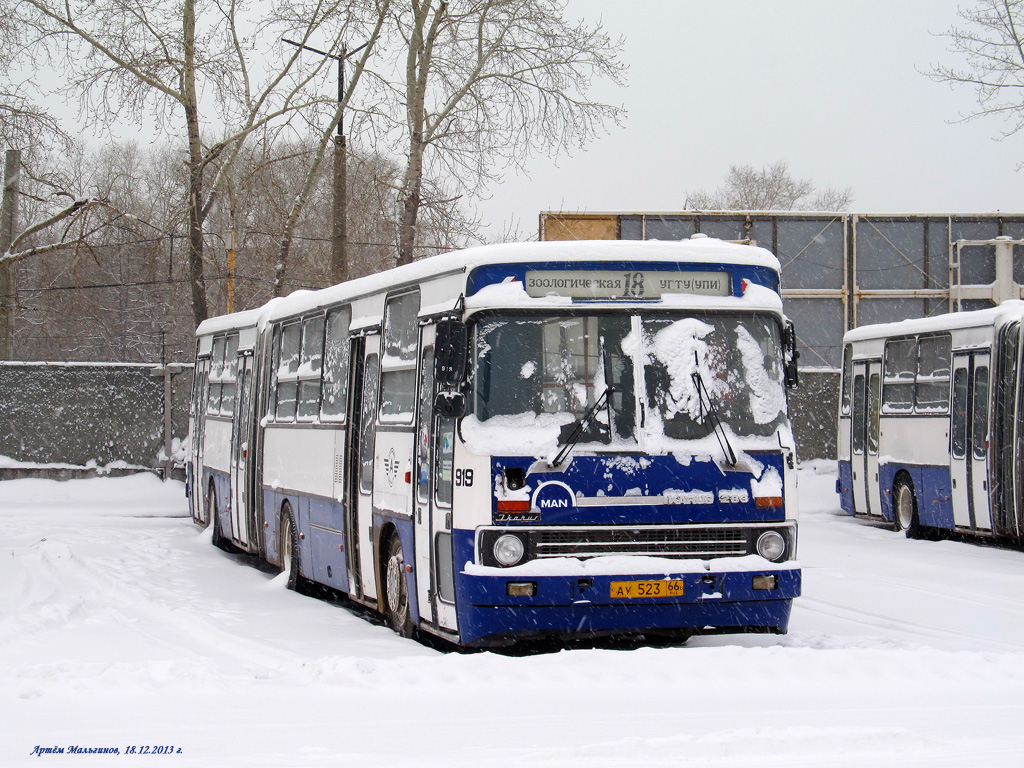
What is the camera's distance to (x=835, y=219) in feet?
141

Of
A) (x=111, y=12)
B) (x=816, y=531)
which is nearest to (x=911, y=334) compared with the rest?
(x=816, y=531)

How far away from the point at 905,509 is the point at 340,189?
46.5 feet

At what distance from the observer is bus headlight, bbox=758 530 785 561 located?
927cm

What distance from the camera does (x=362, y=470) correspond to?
12086mm

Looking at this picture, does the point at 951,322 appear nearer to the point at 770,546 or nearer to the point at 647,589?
the point at 770,546

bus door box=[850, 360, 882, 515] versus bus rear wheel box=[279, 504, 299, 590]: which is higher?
bus door box=[850, 360, 882, 515]

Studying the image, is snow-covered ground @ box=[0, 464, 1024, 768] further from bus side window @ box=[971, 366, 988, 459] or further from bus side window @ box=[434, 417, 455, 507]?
bus side window @ box=[971, 366, 988, 459]

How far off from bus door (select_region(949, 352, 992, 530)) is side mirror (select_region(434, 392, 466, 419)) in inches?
462

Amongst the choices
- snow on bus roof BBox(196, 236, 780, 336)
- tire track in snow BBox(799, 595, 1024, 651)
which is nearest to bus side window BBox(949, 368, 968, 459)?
tire track in snow BBox(799, 595, 1024, 651)

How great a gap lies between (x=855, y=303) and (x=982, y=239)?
4716 mm

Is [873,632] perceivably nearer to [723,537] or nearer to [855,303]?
[723,537]

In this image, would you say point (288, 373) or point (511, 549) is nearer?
point (511, 549)

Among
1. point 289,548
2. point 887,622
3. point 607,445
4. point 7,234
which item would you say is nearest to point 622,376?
point 607,445

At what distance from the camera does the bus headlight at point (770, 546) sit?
9.27m
